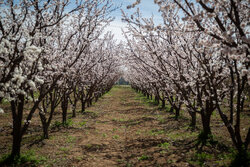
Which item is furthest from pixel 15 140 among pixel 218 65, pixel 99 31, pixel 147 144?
pixel 218 65

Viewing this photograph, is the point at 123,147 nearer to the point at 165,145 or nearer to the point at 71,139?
the point at 165,145

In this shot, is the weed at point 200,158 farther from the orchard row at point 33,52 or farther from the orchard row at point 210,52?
the orchard row at point 33,52

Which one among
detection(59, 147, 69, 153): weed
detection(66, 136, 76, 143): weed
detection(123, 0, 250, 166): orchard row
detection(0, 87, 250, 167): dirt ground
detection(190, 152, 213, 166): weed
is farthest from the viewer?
detection(66, 136, 76, 143): weed

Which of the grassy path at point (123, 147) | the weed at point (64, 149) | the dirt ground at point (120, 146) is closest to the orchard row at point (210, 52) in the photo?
the dirt ground at point (120, 146)

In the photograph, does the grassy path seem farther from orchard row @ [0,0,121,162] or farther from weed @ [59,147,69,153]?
orchard row @ [0,0,121,162]

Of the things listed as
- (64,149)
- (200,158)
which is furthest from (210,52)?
(64,149)

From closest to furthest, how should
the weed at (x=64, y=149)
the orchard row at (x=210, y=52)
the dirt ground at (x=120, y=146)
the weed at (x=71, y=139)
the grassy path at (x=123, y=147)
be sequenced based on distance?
1. the orchard row at (x=210, y=52)
2. the dirt ground at (x=120, y=146)
3. the grassy path at (x=123, y=147)
4. the weed at (x=64, y=149)
5. the weed at (x=71, y=139)

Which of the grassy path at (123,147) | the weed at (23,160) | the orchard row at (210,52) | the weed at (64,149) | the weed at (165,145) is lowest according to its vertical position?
the grassy path at (123,147)

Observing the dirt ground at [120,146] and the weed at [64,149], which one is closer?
the dirt ground at [120,146]

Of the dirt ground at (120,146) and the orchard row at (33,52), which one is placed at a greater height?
the orchard row at (33,52)

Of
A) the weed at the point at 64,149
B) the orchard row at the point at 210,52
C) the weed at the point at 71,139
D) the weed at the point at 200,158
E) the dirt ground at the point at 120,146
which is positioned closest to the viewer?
the orchard row at the point at 210,52

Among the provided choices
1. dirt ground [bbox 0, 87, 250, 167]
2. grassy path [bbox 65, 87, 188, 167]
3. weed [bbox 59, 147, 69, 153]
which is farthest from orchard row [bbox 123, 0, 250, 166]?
weed [bbox 59, 147, 69, 153]

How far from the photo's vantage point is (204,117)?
8469 mm

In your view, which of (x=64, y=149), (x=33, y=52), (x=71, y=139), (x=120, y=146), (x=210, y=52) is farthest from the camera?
(x=71, y=139)
